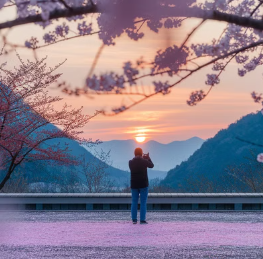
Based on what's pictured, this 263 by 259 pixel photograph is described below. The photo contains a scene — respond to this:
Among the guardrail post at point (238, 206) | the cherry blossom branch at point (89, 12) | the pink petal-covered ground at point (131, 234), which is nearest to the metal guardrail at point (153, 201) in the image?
the guardrail post at point (238, 206)

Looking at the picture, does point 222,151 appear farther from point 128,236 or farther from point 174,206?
point 128,236

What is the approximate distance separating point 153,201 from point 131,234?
643 centimetres

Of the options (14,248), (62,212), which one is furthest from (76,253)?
(62,212)

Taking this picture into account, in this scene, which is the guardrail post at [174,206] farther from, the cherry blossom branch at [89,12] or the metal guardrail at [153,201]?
the cherry blossom branch at [89,12]

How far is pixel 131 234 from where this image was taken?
1260cm

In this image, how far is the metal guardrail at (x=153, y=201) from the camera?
1897 centimetres

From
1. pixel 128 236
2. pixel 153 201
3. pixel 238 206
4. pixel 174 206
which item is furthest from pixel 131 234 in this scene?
pixel 238 206

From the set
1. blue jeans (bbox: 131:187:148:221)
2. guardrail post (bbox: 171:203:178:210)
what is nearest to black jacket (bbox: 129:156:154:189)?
blue jeans (bbox: 131:187:148:221)

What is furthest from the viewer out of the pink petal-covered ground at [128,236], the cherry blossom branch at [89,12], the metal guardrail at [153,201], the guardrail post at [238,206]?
the guardrail post at [238,206]

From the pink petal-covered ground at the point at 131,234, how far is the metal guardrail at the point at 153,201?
3.70 meters

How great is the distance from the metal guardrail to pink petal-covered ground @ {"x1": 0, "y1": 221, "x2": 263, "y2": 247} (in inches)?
145

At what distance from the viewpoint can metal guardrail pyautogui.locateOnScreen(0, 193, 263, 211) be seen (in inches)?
747

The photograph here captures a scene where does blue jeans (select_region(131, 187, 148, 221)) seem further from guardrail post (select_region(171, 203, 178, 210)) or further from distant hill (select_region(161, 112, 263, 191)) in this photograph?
distant hill (select_region(161, 112, 263, 191))

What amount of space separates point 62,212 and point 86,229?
16.6 feet
